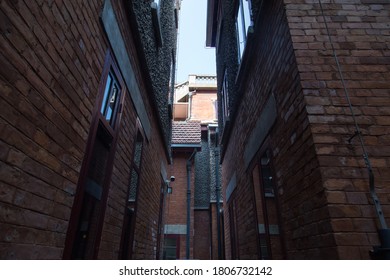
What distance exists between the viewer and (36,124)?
1623mm

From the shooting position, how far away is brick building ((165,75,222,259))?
33.8 feet

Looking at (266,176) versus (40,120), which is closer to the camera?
(40,120)

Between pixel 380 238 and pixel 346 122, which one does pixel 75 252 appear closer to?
pixel 380 238

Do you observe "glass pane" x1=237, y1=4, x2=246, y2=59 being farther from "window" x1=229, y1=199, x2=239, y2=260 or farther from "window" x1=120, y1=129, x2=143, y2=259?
"window" x1=229, y1=199, x2=239, y2=260

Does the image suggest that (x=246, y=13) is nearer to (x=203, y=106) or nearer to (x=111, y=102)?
(x=111, y=102)

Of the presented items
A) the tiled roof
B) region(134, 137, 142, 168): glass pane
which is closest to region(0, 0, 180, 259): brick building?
region(134, 137, 142, 168): glass pane

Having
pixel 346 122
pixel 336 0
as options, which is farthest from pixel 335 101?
pixel 336 0

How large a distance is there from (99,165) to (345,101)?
2980 mm

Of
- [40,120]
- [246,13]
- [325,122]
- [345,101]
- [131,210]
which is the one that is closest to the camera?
[40,120]

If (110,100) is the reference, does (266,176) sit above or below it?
below

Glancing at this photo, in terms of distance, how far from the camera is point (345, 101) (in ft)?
7.70

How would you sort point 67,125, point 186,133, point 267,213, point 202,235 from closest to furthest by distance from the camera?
1. point 67,125
2. point 267,213
3. point 202,235
4. point 186,133

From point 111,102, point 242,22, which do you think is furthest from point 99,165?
point 242,22

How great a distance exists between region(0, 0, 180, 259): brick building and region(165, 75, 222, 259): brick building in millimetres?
6366
